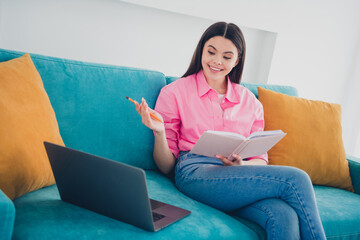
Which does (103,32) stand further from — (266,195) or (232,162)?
(266,195)

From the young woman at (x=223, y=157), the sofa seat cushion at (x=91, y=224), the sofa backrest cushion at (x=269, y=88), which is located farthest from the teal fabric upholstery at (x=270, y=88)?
the sofa seat cushion at (x=91, y=224)

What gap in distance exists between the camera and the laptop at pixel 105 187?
93 centimetres


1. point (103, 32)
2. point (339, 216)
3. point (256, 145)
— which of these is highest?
point (103, 32)

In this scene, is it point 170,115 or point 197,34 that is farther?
point 197,34

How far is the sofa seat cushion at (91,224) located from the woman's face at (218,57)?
0.64 m

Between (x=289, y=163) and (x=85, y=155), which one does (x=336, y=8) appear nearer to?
(x=289, y=163)

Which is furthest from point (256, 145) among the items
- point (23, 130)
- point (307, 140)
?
point (23, 130)

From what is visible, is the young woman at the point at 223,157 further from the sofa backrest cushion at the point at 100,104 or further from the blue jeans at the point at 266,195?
the sofa backrest cushion at the point at 100,104

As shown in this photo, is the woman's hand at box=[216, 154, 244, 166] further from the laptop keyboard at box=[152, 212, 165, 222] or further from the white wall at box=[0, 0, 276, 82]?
the white wall at box=[0, 0, 276, 82]

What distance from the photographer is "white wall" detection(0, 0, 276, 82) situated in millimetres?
2354

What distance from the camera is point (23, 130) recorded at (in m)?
1.09

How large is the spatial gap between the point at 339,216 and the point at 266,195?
1.51ft

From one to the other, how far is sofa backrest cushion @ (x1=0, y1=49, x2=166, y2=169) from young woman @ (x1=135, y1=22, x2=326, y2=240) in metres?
0.10

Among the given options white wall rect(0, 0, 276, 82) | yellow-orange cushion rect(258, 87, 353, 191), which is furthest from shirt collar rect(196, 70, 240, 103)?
white wall rect(0, 0, 276, 82)
